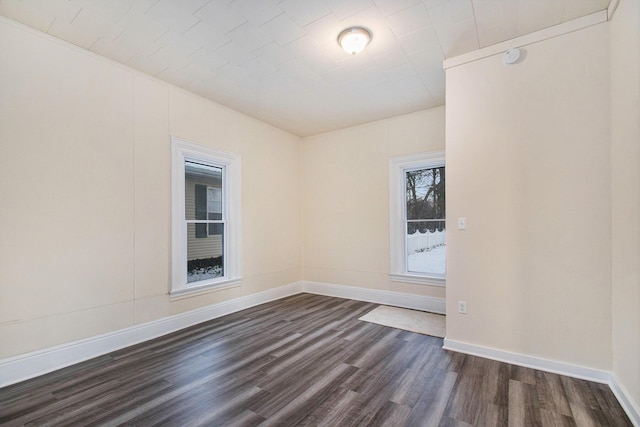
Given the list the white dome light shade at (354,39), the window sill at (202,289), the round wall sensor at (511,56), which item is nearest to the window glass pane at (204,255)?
Result: the window sill at (202,289)

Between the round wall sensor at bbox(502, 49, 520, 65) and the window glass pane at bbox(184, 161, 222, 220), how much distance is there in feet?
12.3

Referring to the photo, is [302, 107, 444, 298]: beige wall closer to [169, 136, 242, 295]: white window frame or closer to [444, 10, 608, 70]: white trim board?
[444, 10, 608, 70]: white trim board

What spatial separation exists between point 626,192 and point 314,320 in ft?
11.1

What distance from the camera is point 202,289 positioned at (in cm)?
393

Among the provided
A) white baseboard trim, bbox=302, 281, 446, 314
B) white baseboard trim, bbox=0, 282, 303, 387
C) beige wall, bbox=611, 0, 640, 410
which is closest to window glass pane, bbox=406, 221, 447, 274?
white baseboard trim, bbox=302, 281, 446, 314

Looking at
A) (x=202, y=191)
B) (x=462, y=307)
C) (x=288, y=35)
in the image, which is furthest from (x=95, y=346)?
(x=462, y=307)

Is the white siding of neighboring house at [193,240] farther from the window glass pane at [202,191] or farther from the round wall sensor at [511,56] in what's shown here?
the round wall sensor at [511,56]

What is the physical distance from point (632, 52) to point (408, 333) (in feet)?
10.4

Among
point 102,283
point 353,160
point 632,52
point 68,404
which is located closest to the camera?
point 632,52

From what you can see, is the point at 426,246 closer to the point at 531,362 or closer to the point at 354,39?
the point at 531,362

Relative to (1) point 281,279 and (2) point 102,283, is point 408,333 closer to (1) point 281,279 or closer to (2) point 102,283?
(1) point 281,279

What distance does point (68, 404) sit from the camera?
7.11 feet

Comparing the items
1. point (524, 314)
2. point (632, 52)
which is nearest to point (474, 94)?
point (632, 52)

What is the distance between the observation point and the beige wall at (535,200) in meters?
2.44
